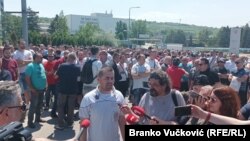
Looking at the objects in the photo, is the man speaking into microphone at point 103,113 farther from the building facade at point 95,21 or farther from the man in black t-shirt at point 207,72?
the building facade at point 95,21

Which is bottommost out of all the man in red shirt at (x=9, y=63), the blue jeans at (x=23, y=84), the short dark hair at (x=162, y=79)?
the blue jeans at (x=23, y=84)

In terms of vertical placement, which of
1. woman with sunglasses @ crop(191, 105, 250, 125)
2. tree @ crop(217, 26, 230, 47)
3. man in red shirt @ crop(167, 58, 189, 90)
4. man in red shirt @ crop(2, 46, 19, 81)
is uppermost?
woman with sunglasses @ crop(191, 105, 250, 125)

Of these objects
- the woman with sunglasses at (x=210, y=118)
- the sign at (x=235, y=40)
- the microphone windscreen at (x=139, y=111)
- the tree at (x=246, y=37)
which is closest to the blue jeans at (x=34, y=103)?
the microphone windscreen at (x=139, y=111)

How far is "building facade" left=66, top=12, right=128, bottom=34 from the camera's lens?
16205 centimetres

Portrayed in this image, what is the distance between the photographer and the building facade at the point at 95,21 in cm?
16205

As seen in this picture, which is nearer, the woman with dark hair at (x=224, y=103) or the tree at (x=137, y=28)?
the woman with dark hair at (x=224, y=103)

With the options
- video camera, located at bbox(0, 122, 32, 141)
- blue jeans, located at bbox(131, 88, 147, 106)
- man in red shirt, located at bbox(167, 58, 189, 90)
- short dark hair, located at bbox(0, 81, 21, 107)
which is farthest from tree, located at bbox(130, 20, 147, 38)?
video camera, located at bbox(0, 122, 32, 141)

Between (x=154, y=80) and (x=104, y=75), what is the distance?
661 mm

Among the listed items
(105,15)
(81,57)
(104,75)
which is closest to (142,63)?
(81,57)

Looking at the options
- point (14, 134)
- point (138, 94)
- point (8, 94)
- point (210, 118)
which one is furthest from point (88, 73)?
point (14, 134)

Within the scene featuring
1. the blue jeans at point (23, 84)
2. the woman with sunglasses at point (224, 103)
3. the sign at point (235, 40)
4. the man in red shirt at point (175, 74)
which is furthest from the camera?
the sign at point (235, 40)

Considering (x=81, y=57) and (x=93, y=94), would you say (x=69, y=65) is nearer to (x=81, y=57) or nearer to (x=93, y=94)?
(x=81, y=57)

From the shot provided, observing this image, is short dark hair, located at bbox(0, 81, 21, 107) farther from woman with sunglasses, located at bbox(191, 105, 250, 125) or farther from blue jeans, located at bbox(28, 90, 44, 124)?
blue jeans, located at bbox(28, 90, 44, 124)

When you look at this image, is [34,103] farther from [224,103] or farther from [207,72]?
[224,103]
